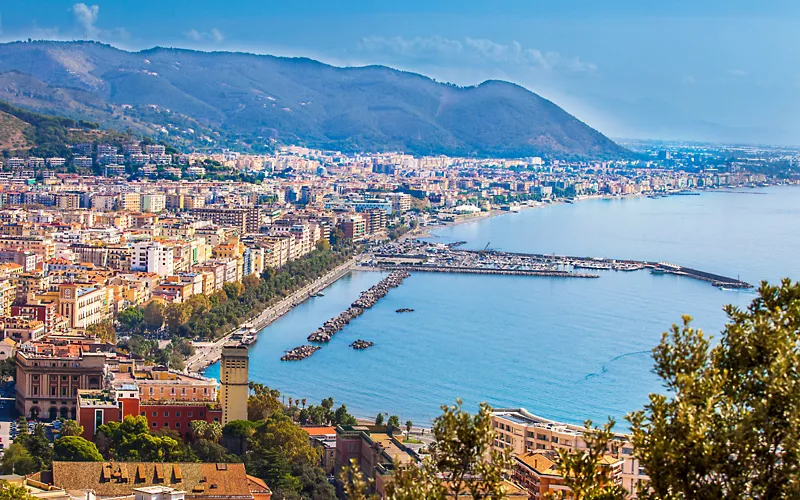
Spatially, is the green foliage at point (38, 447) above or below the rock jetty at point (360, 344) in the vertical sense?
above

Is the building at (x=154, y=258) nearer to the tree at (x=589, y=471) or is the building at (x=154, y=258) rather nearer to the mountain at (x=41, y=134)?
the mountain at (x=41, y=134)

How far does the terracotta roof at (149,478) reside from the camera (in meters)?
5.83

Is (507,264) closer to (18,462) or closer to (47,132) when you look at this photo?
(47,132)

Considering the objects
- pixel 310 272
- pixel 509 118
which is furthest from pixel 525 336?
pixel 509 118

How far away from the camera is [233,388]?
7766 millimetres

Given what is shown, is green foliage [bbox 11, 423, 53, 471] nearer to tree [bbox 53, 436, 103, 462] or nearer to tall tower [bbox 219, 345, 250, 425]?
tree [bbox 53, 436, 103, 462]

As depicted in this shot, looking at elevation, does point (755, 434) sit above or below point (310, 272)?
above

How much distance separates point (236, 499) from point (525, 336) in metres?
7.32

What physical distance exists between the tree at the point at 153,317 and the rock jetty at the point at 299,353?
52.0 inches

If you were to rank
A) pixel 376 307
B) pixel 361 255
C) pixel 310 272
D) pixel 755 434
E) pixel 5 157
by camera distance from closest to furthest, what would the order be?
pixel 755 434 → pixel 376 307 → pixel 310 272 → pixel 361 255 → pixel 5 157

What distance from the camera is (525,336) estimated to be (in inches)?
511

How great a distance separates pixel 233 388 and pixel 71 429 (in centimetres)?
95

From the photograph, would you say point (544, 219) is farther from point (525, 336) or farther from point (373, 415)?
point (373, 415)

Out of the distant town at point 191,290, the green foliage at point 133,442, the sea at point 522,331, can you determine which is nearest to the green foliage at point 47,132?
the distant town at point 191,290
